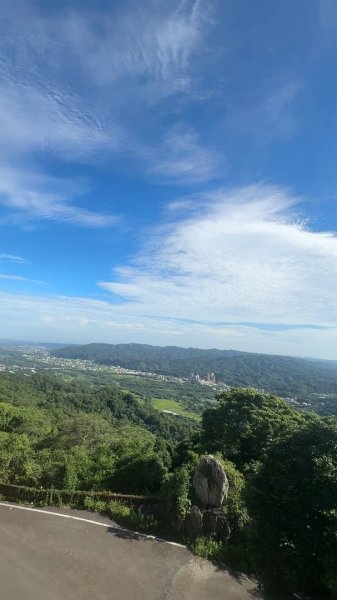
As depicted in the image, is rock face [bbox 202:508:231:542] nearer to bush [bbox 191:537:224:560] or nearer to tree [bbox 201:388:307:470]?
bush [bbox 191:537:224:560]

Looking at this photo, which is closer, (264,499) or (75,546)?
(75,546)

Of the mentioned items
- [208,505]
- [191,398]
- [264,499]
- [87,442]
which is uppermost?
[264,499]

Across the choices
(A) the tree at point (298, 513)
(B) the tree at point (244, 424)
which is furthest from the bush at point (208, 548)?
(B) the tree at point (244, 424)

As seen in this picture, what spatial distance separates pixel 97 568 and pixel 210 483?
3.75 m

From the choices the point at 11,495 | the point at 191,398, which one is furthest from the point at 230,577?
the point at 191,398

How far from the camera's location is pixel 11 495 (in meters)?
11.1

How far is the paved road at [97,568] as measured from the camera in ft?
23.7

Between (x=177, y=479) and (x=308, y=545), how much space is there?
3.96 metres

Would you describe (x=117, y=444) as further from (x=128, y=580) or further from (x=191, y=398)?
(x=191, y=398)

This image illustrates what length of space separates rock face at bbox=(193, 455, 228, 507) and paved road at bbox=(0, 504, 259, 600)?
5.20ft

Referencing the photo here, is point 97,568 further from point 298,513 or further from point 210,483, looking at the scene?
point 298,513

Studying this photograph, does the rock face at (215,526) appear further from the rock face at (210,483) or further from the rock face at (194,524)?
the rock face at (210,483)

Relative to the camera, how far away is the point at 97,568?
7.90 meters

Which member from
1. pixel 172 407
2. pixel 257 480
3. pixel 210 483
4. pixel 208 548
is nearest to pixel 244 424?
pixel 210 483
